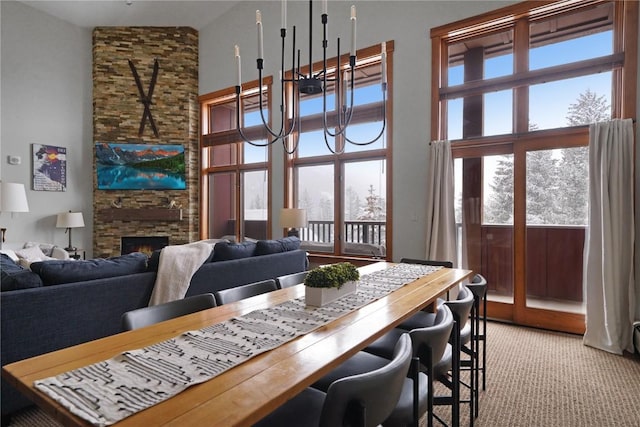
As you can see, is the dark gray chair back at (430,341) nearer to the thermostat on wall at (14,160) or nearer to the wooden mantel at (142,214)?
the wooden mantel at (142,214)

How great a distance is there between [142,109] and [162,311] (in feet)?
21.0

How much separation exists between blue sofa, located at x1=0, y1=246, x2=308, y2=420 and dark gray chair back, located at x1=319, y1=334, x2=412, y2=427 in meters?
2.07

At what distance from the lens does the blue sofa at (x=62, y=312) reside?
208 centimetres

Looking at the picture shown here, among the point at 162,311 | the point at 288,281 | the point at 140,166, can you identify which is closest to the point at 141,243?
the point at 140,166

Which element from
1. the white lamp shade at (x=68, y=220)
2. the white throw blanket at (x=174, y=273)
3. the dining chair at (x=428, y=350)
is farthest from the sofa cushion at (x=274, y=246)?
the white lamp shade at (x=68, y=220)

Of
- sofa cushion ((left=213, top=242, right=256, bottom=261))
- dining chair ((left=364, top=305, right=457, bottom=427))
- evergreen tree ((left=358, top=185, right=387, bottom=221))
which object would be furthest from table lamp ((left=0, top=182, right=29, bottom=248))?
dining chair ((left=364, top=305, right=457, bottom=427))

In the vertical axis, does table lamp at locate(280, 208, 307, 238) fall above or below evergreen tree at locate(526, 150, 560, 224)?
below

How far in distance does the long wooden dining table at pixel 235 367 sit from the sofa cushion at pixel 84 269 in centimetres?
131

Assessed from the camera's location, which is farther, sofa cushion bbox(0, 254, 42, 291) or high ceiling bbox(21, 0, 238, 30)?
high ceiling bbox(21, 0, 238, 30)

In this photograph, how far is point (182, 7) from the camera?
6605 millimetres

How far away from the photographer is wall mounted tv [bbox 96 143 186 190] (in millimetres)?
6809

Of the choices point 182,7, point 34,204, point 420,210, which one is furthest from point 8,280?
point 182,7

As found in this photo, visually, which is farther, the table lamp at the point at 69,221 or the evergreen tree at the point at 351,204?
the table lamp at the point at 69,221

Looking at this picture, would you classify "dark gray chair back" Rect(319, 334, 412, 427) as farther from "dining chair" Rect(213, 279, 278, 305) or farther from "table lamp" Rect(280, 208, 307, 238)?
"table lamp" Rect(280, 208, 307, 238)
